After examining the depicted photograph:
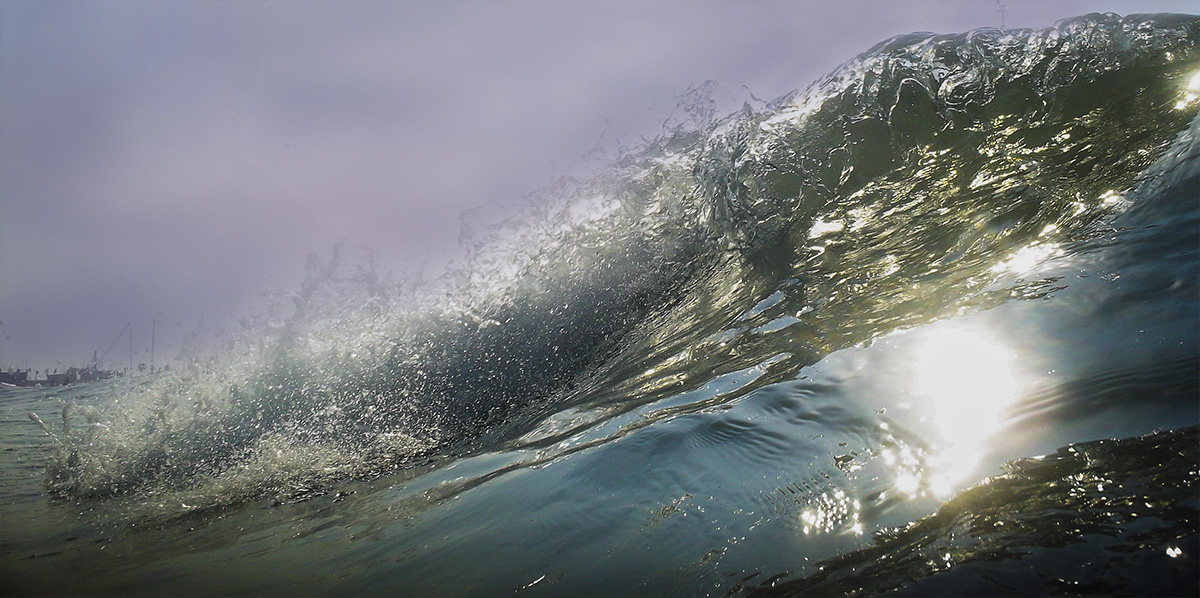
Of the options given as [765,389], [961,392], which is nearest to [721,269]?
[765,389]

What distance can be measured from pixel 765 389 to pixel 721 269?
6.51 ft

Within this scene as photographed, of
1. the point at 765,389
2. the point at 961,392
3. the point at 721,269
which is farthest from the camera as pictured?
the point at 721,269

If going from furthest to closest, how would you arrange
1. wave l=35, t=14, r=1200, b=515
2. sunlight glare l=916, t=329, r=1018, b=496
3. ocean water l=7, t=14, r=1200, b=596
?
wave l=35, t=14, r=1200, b=515, sunlight glare l=916, t=329, r=1018, b=496, ocean water l=7, t=14, r=1200, b=596

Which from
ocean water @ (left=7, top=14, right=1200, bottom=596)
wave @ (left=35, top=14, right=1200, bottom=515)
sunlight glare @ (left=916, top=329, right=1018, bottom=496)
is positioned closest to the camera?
ocean water @ (left=7, top=14, right=1200, bottom=596)

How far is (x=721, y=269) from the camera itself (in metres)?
5.26

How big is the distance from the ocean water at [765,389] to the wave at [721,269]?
0.03m

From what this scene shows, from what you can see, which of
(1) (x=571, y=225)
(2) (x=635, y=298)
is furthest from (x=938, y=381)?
(1) (x=571, y=225)

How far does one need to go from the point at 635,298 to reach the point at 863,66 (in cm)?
282

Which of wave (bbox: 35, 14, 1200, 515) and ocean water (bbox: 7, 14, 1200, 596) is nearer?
ocean water (bbox: 7, 14, 1200, 596)

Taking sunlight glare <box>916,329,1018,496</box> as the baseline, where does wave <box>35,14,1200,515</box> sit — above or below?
above

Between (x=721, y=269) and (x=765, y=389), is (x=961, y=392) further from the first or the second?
(x=721, y=269)

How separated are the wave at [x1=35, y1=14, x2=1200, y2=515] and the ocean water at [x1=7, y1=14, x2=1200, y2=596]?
29 millimetres

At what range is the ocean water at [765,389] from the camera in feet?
6.03

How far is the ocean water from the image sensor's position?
184cm
